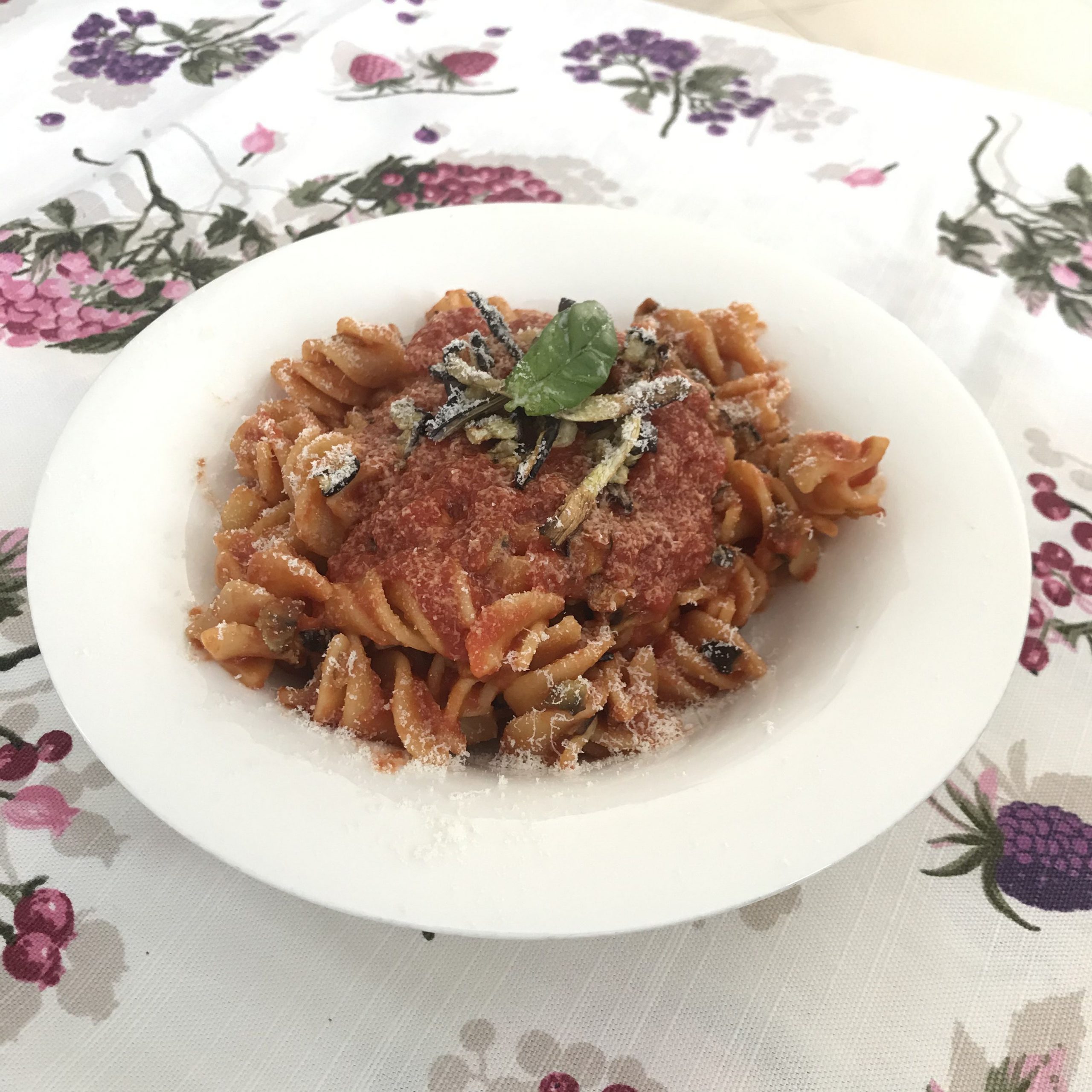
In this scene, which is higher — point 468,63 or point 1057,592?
point 468,63

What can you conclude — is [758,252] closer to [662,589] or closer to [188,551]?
[662,589]

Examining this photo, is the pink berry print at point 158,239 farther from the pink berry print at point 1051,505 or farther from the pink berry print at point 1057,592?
the pink berry print at point 1057,592

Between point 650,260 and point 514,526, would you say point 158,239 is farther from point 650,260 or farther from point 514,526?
point 514,526

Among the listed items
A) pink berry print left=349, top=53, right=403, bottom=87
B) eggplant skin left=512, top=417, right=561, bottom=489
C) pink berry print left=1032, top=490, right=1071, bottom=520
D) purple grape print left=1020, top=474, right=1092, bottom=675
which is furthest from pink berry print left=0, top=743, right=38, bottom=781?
pink berry print left=349, top=53, right=403, bottom=87

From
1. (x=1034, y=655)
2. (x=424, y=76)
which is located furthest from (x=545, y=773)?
(x=424, y=76)

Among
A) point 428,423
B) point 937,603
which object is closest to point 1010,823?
point 937,603

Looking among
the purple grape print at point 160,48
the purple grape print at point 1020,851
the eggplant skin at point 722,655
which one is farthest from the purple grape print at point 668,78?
the purple grape print at point 1020,851
